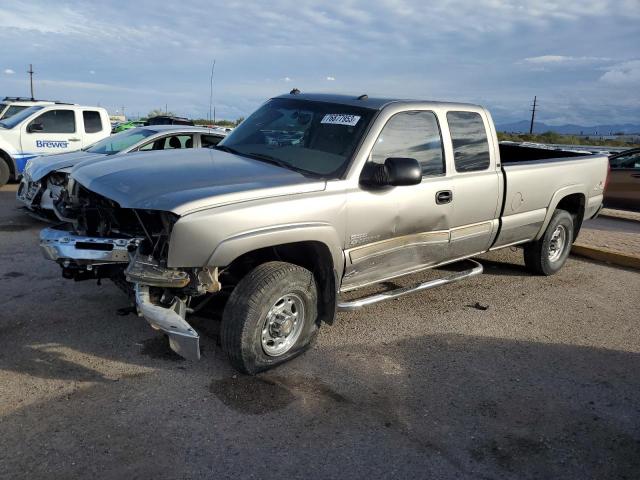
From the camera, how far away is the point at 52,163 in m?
7.62

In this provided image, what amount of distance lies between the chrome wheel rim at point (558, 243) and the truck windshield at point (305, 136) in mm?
3425

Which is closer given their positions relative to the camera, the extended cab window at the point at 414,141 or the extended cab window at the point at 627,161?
the extended cab window at the point at 414,141

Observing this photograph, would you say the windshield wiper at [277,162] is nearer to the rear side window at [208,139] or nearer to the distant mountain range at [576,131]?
the rear side window at [208,139]

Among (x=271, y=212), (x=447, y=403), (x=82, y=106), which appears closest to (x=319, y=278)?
(x=271, y=212)

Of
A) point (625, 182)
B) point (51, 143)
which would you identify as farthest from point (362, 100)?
point (51, 143)

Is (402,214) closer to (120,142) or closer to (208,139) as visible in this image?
(120,142)

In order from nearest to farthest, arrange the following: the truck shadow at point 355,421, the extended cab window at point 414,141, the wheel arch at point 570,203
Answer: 1. the truck shadow at point 355,421
2. the extended cab window at point 414,141
3. the wheel arch at point 570,203

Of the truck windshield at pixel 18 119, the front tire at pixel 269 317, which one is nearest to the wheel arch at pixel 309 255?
the front tire at pixel 269 317

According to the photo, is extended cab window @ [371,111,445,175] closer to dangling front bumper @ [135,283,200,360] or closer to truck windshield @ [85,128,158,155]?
dangling front bumper @ [135,283,200,360]

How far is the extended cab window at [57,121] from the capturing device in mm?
11906

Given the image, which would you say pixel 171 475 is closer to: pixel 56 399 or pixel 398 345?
pixel 56 399

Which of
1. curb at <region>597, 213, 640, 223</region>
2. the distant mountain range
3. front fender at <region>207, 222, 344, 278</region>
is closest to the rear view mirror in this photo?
front fender at <region>207, 222, 344, 278</region>

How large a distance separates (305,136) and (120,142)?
4966mm

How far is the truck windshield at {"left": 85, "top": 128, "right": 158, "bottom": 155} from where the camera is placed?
8.29m
